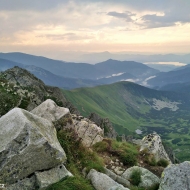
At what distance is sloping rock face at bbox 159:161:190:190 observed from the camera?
1308 centimetres

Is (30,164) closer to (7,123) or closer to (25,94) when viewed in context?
(7,123)

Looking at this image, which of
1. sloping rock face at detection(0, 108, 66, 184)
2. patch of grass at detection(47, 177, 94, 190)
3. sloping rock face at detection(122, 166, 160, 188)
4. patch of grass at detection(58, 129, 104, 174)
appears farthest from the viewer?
patch of grass at detection(58, 129, 104, 174)

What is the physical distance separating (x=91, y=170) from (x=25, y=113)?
5992 mm

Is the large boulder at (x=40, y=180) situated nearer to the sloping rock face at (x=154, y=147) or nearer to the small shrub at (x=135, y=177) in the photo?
the small shrub at (x=135, y=177)

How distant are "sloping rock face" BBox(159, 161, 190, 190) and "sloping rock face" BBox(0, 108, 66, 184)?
6.29 metres

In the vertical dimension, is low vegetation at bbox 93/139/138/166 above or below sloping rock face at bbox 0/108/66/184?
below

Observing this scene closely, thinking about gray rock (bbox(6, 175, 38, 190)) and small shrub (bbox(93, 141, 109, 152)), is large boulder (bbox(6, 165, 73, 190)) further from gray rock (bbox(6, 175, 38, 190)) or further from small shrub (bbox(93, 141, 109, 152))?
small shrub (bbox(93, 141, 109, 152))

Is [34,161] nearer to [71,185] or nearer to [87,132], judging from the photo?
[71,185]

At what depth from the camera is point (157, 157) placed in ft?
79.0

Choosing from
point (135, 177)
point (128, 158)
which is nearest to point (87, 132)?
point (128, 158)

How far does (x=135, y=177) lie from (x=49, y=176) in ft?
22.6

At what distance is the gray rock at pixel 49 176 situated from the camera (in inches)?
506

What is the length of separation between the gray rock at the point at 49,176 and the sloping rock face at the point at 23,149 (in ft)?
0.98

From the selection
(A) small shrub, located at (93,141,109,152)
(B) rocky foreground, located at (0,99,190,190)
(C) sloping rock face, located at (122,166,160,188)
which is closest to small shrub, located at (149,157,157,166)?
(C) sloping rock face, located at (122,166,160,188)
